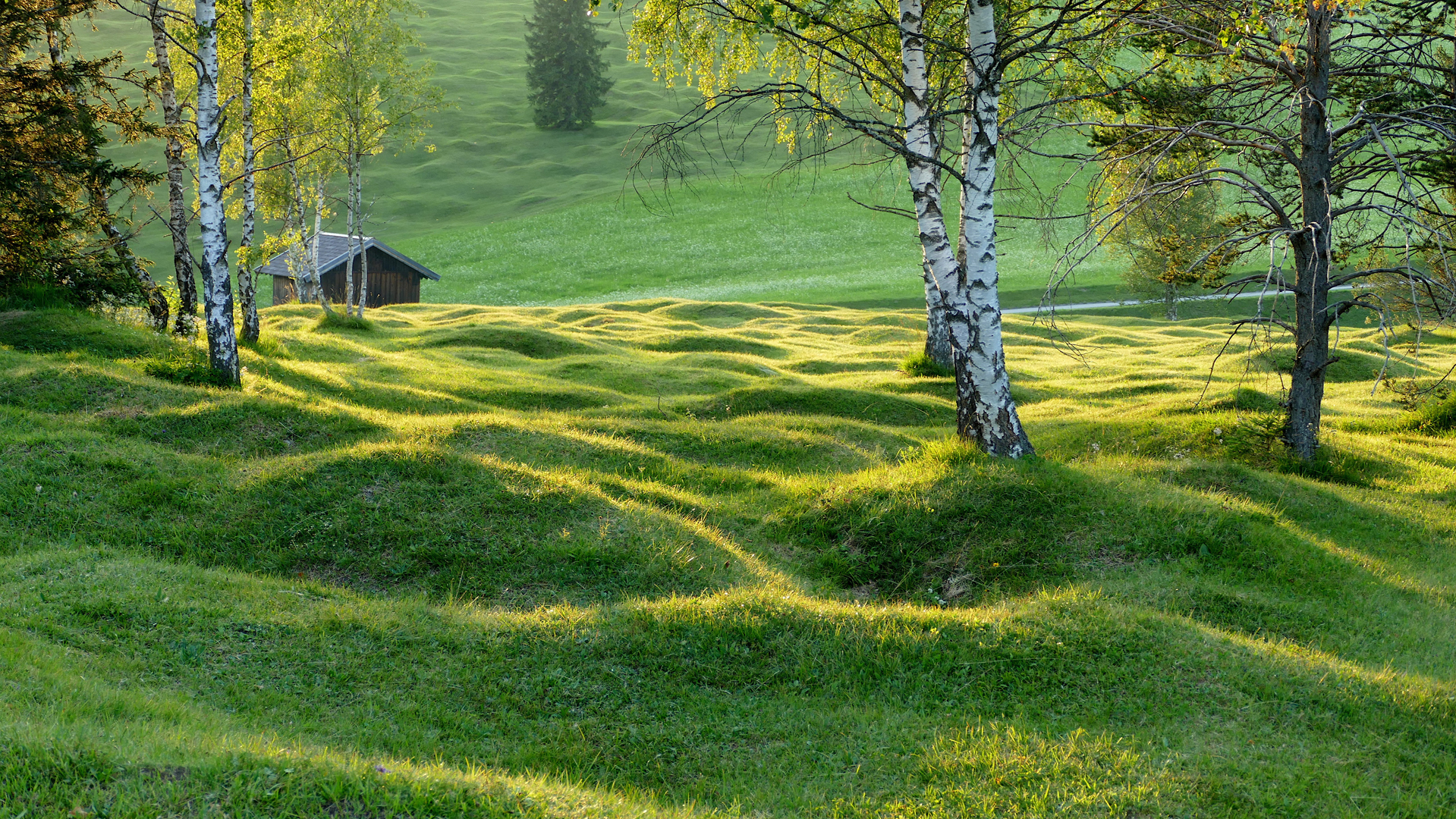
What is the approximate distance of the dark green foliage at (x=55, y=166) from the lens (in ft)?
56.9

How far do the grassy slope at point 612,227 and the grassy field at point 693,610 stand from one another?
30.8 metres

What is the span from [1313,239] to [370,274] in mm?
52310

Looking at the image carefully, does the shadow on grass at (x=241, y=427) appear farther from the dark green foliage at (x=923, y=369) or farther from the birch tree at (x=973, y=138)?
the dark green foliage at (x=923, y=369)

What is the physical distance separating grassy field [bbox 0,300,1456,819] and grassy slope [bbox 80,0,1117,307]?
30763 millimetres

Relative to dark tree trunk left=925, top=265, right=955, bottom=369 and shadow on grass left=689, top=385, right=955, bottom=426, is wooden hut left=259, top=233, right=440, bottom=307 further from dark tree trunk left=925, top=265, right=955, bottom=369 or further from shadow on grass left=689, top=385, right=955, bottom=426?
shadow on grass left=689, top=385, right=955, bottom=426

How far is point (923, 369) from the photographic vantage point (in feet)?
74.1

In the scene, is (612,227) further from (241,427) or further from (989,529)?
(989,529)

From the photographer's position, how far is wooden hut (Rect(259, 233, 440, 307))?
53.7 metres

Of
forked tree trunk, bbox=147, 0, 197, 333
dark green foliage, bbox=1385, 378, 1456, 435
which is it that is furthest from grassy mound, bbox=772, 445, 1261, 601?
forked tree trunk, bbox=147, 0, 197, 333

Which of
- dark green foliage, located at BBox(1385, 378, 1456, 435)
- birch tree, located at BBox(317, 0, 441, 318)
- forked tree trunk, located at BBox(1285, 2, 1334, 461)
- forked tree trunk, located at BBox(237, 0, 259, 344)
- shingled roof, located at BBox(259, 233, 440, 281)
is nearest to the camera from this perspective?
forked tree trunk, located at BBox(1285, 2, 1334, 461)

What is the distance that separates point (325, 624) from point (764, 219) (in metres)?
76.9

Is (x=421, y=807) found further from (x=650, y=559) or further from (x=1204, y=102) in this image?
(x=1204, y=102)

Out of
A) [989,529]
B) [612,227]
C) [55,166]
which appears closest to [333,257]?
[612,227]

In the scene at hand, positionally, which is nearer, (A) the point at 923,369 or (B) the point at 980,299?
(B) the point at 980,299
